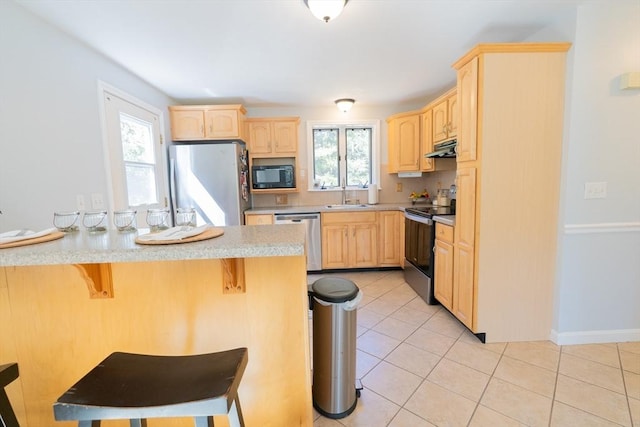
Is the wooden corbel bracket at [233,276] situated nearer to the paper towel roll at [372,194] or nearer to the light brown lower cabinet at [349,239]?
the light brown lower cabinet at [349,239]

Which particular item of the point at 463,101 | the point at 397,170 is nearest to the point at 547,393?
the point at 463,101

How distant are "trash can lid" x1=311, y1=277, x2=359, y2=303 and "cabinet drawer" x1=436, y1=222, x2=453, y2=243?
127 cm

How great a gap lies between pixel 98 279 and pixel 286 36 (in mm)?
2009

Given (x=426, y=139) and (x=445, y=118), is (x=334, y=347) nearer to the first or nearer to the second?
(x=445, y=118)

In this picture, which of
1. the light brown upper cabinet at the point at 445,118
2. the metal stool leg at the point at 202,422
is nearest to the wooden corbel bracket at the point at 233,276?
the metal stool leg at the point at 202,422

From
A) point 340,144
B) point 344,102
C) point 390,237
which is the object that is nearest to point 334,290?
point 390,237

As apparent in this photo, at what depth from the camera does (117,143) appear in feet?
8.08

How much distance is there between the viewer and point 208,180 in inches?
130

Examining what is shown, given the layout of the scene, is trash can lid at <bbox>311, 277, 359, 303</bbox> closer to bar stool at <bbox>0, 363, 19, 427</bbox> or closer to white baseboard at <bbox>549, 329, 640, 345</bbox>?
bar stool at <bbox>0, 363, 19, 427</bbox>

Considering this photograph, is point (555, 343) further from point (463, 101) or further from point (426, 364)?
point (463, 101)

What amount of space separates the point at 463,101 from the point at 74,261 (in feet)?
8.03

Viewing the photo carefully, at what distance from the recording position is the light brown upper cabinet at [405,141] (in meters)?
3.69

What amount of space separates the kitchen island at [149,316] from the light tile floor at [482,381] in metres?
0.67

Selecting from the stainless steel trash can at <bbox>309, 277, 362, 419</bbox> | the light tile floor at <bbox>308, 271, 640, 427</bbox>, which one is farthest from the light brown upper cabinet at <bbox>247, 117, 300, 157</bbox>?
the stainless steel trash can at <bbox>309, 277, 362, 419</bbox>
